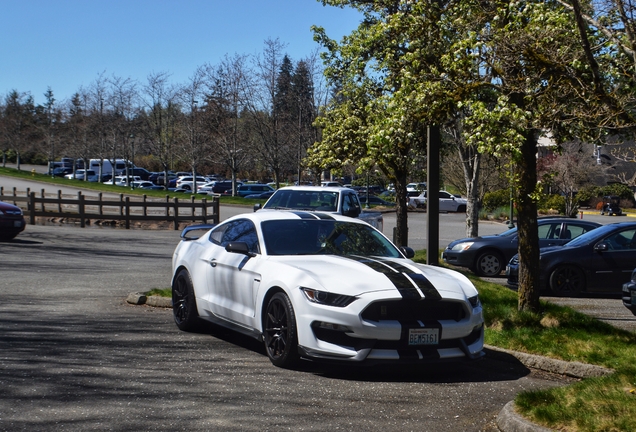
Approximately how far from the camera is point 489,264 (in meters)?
18.4

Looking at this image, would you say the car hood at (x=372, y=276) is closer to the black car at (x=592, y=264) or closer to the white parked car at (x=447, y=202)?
the black car at (x=592, y=264)

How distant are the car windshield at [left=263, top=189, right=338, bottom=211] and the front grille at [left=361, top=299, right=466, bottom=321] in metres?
10.9

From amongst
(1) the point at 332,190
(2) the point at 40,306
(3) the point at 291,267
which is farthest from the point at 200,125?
(3) the point at 291,267

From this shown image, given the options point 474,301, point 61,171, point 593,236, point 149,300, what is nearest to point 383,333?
point 474,301

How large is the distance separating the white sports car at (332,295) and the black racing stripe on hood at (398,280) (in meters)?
0.01

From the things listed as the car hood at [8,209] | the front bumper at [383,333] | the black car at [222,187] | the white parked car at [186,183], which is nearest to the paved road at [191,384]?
the front bumper at [383,333]

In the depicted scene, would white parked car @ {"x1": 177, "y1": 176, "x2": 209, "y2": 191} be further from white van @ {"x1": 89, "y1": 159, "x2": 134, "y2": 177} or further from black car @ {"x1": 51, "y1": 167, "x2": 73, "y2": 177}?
black car @ {"x1": 51, "y1": 167, "x2": 73, "y2": 177}

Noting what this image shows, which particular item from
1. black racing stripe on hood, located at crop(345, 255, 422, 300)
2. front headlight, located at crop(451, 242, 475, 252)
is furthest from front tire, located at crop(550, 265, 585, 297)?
black racing stripe on hood, located at crop(345, 255, 422, 300)

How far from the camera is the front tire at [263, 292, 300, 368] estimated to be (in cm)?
754

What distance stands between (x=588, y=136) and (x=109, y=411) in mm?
6643

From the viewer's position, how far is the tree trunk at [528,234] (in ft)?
33.1

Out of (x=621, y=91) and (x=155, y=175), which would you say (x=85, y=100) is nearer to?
(x=155, y=175)

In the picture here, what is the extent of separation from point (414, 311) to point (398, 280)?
34 centimetres

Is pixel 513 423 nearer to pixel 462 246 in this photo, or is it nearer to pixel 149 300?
pixel 149 300
